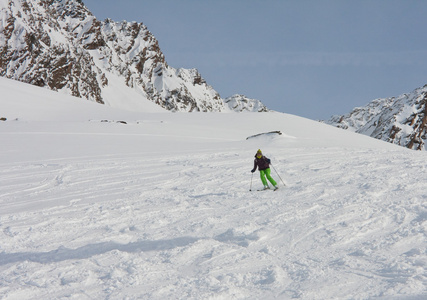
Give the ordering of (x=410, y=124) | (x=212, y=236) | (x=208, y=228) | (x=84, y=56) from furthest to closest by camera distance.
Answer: (x=410, y=124) < (x=84, y=56) < (x=208, y=228) < (x=212, y=236)

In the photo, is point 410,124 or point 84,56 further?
point 410,124

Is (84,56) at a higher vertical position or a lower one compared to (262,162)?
higher

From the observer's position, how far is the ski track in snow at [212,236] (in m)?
5.07

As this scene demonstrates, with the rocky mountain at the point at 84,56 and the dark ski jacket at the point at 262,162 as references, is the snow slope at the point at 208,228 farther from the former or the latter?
the rocky mountain at the point at 84,56

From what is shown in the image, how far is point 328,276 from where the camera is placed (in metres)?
5.26

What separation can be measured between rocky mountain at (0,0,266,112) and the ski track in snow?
80.0 m

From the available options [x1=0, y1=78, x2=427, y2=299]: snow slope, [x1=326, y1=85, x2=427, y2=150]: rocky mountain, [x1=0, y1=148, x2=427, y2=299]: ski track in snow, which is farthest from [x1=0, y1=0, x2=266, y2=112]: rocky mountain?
[x1=326, y1=85, x2=427, y2=150]: rocky mountain

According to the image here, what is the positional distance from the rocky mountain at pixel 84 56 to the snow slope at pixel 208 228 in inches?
3032

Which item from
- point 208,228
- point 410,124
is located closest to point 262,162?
point 208,228

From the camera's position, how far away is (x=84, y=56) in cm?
10962

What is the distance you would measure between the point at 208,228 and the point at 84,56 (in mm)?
113410

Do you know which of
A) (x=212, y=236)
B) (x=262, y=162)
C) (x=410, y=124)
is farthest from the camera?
(x=410, y=124)

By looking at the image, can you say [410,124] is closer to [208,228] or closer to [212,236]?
[208,228]

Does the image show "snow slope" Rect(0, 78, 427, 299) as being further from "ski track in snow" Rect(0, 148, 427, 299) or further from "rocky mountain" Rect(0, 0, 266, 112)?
"rocky mountain" Rect(0, 0, 266, 112)
